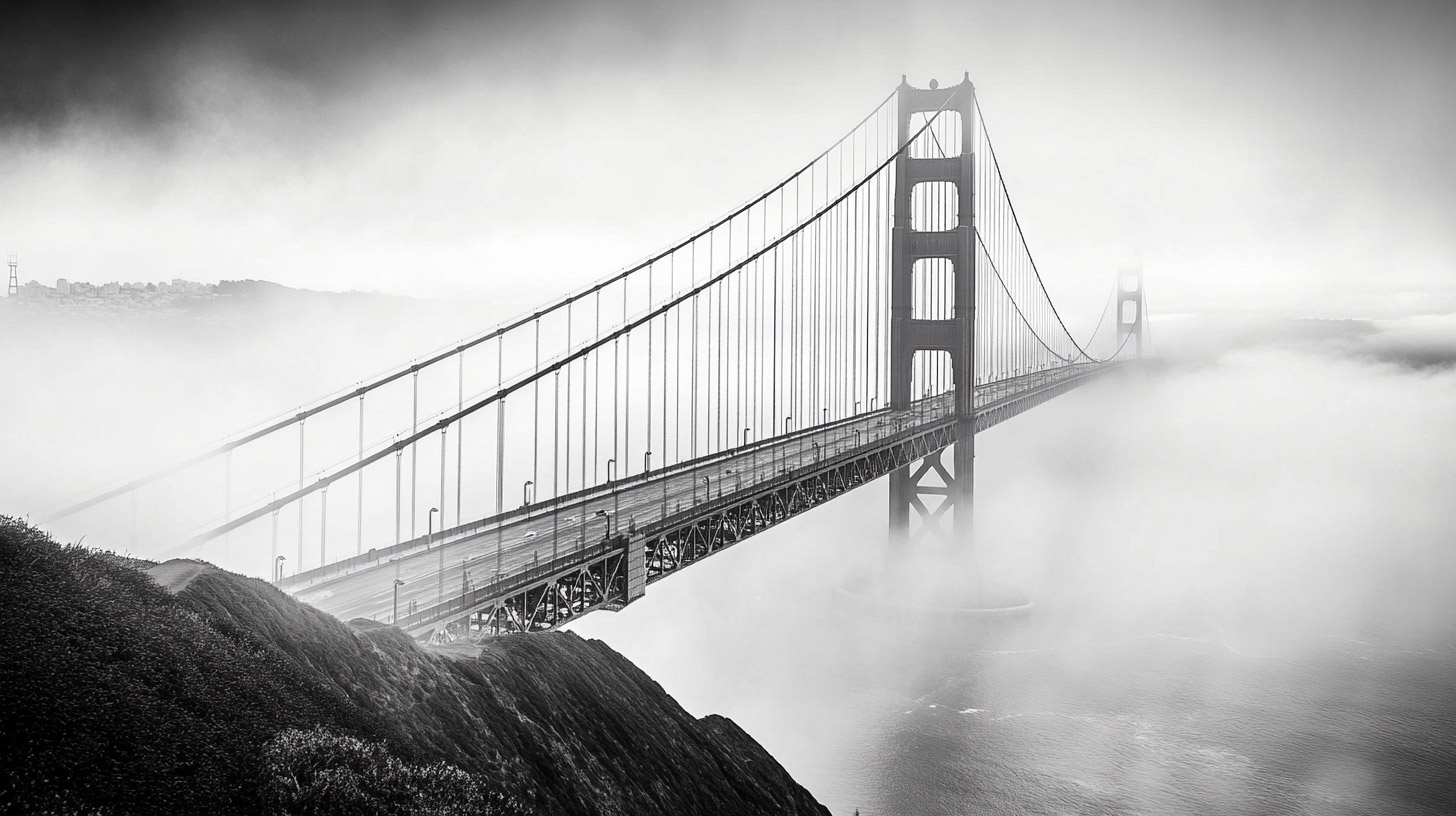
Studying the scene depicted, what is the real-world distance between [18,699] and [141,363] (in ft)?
430

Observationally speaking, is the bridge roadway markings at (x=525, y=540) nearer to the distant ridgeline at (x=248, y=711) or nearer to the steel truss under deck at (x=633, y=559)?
the steel truss under deck at (x=633, y=559)

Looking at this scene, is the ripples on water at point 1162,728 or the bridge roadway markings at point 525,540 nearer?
the bridge roadway markings at point 525,540

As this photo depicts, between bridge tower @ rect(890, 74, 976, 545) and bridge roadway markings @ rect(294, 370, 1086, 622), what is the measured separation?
248 inches

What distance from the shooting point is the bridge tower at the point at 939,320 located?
44.9 metres

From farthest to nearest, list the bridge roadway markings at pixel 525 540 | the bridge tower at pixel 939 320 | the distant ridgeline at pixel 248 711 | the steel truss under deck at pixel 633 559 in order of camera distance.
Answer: the bridge tower at pixel 939 320 < the bridge roadway markings at pixel 525 540 < the steel truss under deck at pixel 633 559 < the distant ridgeline at pixel 248 711

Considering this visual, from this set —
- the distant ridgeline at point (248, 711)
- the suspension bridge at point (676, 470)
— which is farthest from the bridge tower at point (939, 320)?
the distant ridgeline at point (248, 711)

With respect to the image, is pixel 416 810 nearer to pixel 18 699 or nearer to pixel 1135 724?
pixel 18 699

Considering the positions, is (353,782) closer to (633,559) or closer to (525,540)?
(633,559)

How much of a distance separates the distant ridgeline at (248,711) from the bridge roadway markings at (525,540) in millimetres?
2748

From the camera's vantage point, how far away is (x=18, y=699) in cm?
830

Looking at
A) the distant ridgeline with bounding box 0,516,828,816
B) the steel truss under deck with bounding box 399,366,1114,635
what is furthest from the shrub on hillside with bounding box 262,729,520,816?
the steel truss under deck with bounding box 399,366,1114,635

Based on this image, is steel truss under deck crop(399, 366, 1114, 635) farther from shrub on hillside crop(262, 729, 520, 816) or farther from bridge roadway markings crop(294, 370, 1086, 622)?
shrub on hillside crop(262, 729, 520, 816)

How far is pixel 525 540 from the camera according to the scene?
2262cm

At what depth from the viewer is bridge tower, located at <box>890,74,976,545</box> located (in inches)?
1767
